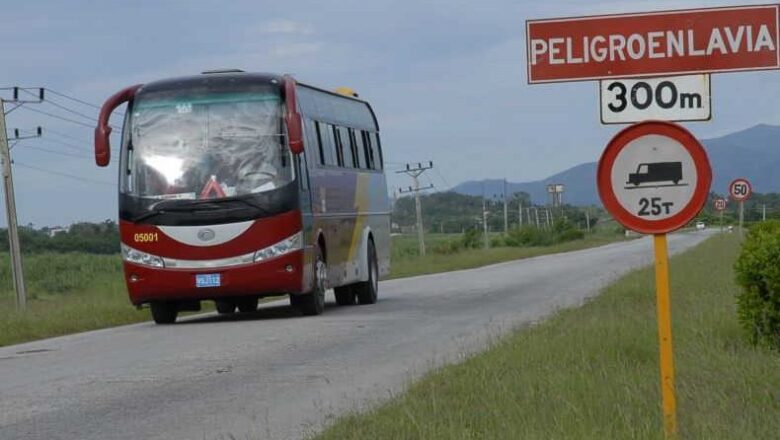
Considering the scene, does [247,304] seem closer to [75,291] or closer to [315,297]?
[315,297]

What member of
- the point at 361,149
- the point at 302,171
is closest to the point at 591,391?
the point at 302,171

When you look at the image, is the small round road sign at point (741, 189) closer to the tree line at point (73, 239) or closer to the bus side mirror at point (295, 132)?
the bus side mirror at point (295, 132)

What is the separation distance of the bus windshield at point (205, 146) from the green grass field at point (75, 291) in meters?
2.44

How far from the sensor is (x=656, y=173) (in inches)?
308

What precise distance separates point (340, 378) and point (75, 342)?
5960 mm

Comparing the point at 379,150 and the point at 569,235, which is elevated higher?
the point at 379,150

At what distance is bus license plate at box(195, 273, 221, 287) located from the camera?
63.4 ft

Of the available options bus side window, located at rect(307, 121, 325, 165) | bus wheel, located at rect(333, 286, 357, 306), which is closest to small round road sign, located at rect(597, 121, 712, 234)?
bus side window, located at rect(307, 121, 325, 165)

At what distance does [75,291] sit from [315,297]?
33830 millimetres

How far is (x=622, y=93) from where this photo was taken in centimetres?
834

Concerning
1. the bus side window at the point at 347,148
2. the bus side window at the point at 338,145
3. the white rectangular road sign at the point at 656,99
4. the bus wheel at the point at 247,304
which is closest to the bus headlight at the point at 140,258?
the bus wheel at the point at 247,304

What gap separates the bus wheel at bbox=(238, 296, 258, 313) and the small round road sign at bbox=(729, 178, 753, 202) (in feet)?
79.0

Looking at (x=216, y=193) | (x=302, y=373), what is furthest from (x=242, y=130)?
(x=302, y=373)

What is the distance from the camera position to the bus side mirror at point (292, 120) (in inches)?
752
